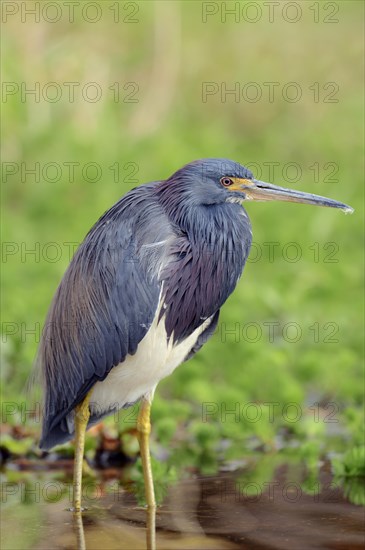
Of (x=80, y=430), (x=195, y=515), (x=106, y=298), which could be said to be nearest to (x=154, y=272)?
(x=106, y=298)

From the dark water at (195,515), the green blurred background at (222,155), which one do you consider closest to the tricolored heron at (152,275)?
the dark water at (195,515)

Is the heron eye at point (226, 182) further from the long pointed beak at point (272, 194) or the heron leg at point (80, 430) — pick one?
the heron leg at point (80, 430)

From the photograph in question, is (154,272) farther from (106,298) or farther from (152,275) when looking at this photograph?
(106,298)

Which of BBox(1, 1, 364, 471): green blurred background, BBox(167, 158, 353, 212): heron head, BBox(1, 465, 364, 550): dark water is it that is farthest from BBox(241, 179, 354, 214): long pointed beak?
BBox(1, 1, 364, 471): green blurred background

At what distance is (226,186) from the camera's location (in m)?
6.06

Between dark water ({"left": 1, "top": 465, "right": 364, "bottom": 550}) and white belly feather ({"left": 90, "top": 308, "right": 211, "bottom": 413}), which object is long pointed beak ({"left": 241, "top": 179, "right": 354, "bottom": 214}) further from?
dark water ({"left": 1, "top": 465, "right": 364, "bottom": 550})

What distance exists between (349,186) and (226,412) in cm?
573

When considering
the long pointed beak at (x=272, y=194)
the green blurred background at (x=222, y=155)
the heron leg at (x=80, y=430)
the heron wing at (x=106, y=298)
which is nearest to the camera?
the heron wing at (x=106, y=298)

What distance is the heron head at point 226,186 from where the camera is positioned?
6004mm

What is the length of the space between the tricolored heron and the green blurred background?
1.22 m

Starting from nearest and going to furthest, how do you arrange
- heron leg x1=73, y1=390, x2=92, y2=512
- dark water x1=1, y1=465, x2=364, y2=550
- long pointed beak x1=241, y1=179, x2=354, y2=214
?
dark water x1=1, y1=465, x2=364, y2=550, long pointed beak x1=241, y1=179, x2=354, y2=214, heron leg x1=73, y1=390, x2=92, y2=512

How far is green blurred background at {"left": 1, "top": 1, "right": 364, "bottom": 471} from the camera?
7.96m

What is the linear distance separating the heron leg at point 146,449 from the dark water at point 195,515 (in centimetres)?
9

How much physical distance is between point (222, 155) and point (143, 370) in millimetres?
7994
